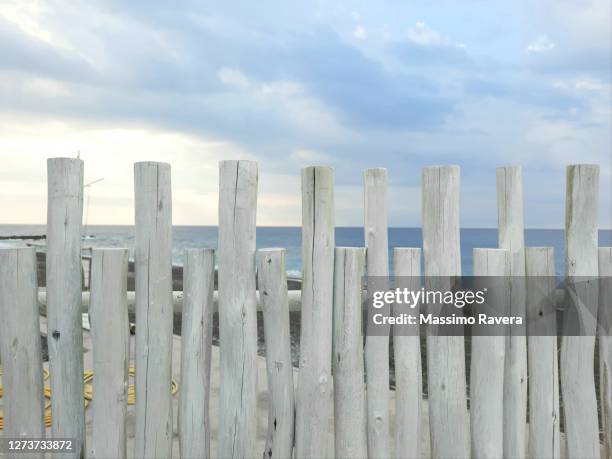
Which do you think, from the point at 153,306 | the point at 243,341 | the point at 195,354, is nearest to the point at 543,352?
the point at 243,341

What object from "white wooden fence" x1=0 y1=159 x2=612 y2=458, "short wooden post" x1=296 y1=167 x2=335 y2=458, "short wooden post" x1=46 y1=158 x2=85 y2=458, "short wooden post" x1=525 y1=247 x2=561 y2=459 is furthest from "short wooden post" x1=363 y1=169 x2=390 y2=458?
"short wooden post" x1=46 y1=158 x2=85 y2=458

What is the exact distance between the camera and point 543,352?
309cm

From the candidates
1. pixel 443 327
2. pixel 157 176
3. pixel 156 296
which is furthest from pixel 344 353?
pixel 157 176

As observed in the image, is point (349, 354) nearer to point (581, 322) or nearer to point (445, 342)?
point (445, 342)

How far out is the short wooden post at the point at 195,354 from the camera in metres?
2.88

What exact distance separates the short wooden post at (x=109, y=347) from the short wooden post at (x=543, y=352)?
8.17ft

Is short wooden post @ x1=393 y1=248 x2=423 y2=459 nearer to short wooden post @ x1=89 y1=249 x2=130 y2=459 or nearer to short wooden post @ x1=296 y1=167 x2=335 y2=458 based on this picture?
short wooden post @ x1=296 y1=167 x2=335 y2=458

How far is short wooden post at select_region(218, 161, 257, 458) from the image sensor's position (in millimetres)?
2812

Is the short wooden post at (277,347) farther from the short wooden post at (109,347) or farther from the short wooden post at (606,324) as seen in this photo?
the short wooden post at (606,324)

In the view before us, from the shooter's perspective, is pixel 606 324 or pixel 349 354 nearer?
pixel 349 354

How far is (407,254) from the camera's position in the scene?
2.99m

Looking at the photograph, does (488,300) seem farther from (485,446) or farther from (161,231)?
(161,231)

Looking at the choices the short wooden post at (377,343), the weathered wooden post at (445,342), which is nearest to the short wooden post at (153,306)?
the short wooden post at (377,343)

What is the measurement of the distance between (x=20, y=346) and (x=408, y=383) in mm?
2335
